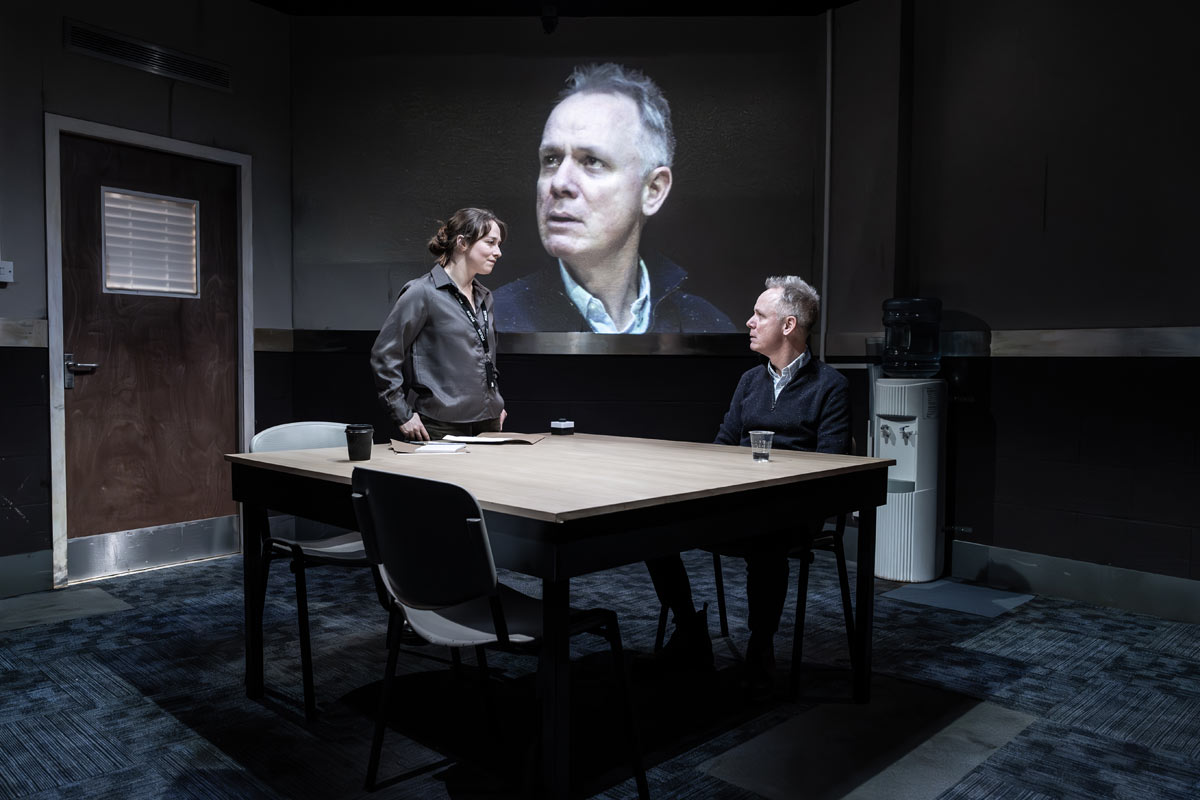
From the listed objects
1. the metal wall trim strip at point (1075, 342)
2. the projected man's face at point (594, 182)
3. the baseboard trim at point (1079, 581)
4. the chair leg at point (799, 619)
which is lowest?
the baseboard trim at point (1079, 581)

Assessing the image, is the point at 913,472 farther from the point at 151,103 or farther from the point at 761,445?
the point at 151,103

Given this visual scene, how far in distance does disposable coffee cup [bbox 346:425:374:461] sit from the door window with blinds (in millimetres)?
2503

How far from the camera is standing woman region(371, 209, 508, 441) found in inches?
127

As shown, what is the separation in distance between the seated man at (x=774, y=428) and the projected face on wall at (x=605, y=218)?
188cm

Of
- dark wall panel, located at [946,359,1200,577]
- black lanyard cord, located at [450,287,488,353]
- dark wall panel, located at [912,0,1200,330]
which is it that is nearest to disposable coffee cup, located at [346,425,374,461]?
black lanyard cord, located at [450,287,488,353]

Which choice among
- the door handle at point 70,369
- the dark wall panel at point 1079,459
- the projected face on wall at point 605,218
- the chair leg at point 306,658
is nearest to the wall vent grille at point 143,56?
the door handle at point 70,369

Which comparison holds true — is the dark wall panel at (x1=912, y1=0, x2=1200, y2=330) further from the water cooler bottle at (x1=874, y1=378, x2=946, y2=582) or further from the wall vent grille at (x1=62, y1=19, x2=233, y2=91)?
the wall vent grille at (x1=62, y1=19, x2=233, y2=91)

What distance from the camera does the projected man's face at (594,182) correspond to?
4.89 meters

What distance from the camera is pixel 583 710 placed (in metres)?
2.54

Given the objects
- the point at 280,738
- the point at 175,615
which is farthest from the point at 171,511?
the point at 280,738

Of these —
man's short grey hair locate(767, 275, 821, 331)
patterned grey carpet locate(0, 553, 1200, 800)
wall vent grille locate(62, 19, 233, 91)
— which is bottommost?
patterned grey carpet locate(0, 553, 1200, 800)

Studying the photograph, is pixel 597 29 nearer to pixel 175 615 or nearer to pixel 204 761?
pixel 175 615

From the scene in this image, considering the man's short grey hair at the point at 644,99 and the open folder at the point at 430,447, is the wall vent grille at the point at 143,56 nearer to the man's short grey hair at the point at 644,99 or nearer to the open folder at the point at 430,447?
the man's short grey hair at the point at 644,99

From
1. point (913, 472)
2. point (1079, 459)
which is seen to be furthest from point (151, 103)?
point (1079, 459)
